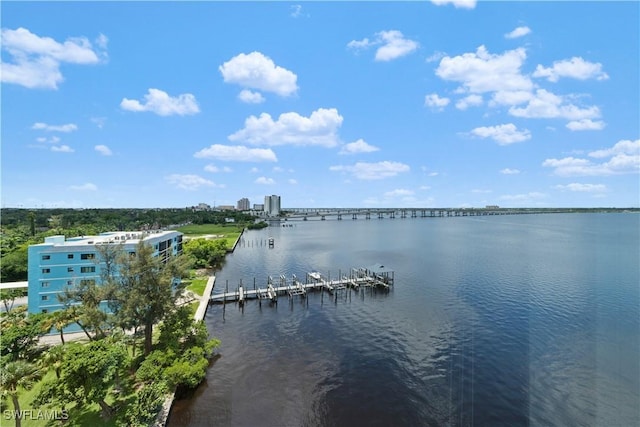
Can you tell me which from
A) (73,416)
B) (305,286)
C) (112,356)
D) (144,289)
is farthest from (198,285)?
(112,356)

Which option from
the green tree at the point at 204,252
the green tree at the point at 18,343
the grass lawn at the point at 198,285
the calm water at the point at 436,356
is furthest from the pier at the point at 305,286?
the green tree at the point at 18,343

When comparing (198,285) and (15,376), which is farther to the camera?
(198,285)

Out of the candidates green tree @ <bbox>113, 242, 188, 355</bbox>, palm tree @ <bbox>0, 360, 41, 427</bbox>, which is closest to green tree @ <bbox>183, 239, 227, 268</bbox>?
green tree @ <bbox>113, 242, 188, 355</bbox>

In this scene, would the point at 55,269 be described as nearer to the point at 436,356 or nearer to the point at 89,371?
the point at 89,371

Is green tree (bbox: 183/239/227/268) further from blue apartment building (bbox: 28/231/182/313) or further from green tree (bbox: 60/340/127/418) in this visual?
green tree (bbox: 60/340/127/418)

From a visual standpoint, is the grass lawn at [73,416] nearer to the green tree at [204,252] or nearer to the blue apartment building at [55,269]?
the blue apartment building at [55,269]

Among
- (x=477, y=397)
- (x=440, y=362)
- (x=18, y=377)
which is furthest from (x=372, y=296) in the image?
(x=18, y=377)

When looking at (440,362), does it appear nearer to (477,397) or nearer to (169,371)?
(477,397)
